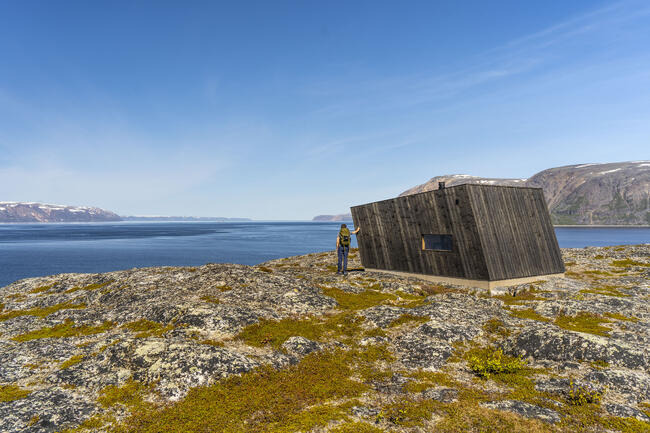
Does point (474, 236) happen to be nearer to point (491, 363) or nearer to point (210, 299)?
point (491, 363)

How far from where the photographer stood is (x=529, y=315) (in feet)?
43.7

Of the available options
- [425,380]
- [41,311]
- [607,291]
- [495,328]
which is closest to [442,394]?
[425,380]

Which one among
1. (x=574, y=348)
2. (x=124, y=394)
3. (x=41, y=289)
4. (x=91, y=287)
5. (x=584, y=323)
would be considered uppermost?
(x=41, y=289)

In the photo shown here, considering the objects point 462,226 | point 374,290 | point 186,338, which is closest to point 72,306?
point 186,338

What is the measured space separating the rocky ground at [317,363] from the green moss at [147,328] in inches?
3.3

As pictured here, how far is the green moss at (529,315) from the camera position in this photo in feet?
42.0

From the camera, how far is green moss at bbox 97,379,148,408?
6.94 m

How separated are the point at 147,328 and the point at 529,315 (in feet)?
48.9

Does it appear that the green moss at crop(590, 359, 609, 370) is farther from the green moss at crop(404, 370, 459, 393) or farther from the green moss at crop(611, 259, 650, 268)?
the green moss at crop(611, 259, 650, 268)

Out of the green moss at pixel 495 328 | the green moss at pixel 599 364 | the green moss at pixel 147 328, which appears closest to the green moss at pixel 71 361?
the green moss at pixel 147 328

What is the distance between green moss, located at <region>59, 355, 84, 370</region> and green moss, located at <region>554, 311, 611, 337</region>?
50.4 ft

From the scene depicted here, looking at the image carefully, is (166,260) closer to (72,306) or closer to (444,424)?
(72,306)

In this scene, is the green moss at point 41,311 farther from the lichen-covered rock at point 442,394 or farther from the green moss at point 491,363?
the green moss at point 491,363

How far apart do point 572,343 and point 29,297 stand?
80.7 feet
